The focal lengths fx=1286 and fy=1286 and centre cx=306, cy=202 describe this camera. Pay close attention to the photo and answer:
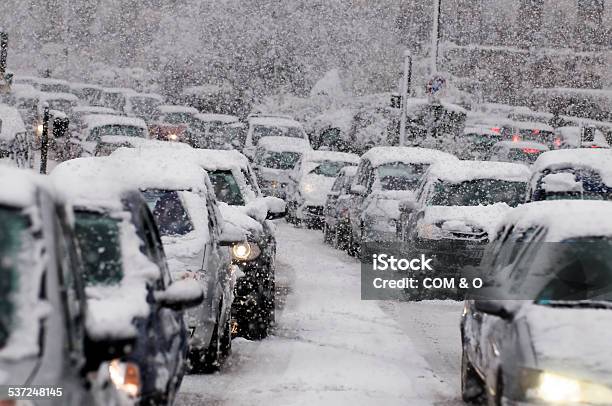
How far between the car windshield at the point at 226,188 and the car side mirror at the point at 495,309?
6829 mm

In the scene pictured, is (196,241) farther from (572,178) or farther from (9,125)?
(9,125)

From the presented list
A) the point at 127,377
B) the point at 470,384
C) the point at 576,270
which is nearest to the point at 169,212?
the point at 470,384

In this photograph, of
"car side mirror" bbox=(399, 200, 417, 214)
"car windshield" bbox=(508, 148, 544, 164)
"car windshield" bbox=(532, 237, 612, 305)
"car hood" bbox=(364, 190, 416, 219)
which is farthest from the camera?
"car windshield" bbox=(508, 148, 544, 164)

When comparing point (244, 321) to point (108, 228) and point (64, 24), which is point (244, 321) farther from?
point (64, 24)

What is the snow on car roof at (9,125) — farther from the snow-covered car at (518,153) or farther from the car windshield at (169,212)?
the snow-covered car at (518,153)

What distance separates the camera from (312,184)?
27109 millimetres

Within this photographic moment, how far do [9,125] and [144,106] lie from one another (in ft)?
81.4

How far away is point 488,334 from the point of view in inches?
313

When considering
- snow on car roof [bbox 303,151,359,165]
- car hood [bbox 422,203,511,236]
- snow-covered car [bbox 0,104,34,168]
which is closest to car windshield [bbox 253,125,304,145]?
snow on car roof [bbox 303,151,359,165]

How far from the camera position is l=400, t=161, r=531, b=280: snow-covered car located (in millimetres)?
15250

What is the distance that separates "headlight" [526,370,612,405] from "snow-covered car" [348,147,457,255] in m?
11.8

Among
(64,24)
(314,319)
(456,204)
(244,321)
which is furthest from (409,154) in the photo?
(64,24)

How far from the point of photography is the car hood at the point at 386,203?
62.0ft

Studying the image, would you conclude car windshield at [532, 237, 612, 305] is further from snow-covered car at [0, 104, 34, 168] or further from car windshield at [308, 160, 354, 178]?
car windshield at [308, 160, 354, 178]
